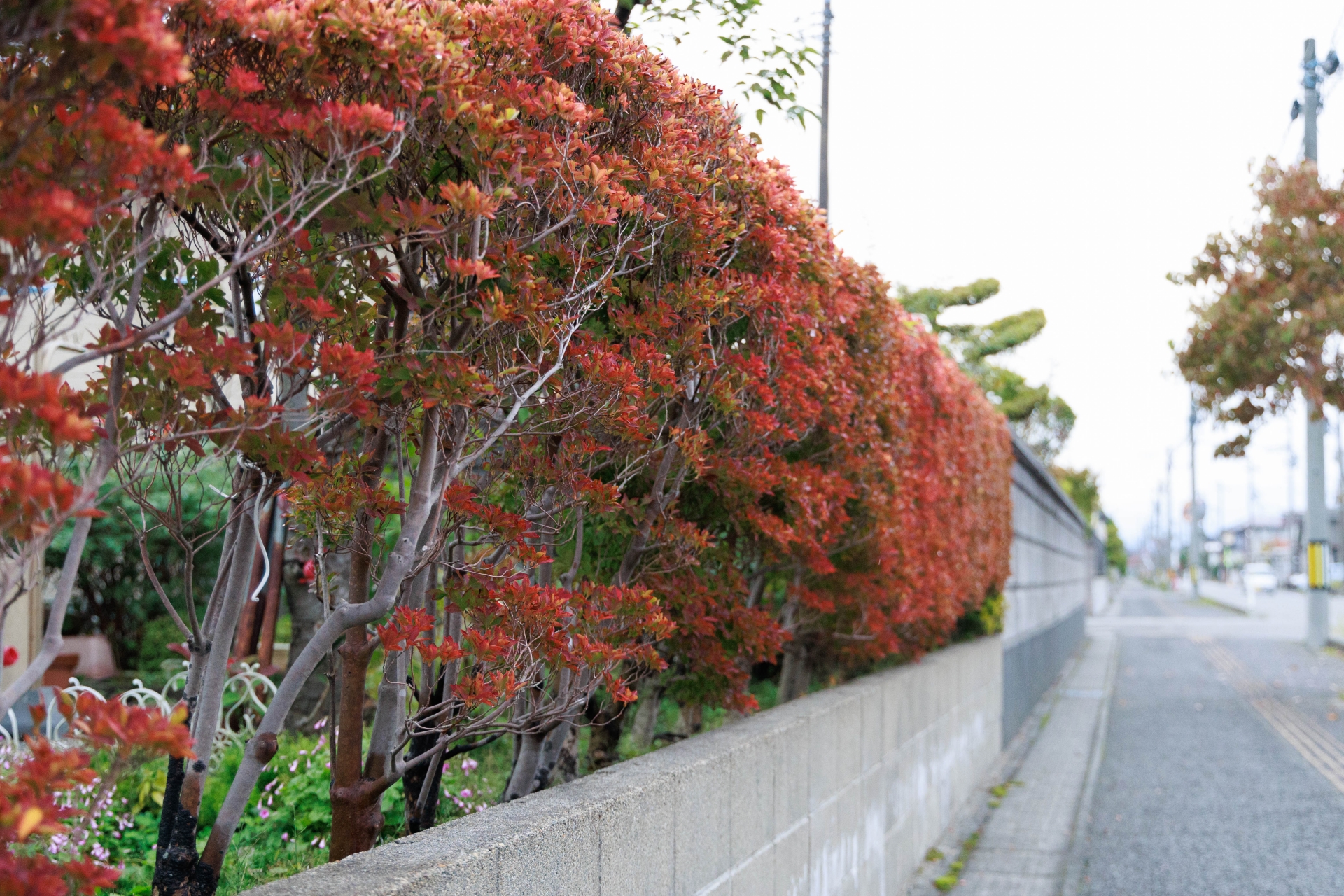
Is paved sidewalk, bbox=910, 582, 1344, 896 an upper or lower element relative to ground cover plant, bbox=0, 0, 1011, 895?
lower

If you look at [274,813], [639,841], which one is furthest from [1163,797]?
[639,841]

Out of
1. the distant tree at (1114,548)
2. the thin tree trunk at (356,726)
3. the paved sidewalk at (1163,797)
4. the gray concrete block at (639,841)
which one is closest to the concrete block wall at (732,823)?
the gray concrete block at (639,841)

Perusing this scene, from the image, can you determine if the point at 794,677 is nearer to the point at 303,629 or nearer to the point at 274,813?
the point at 303,629

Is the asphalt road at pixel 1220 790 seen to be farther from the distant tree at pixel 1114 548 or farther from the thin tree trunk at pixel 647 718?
the distant tree at pixel 1114 548

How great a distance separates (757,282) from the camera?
4129 mm

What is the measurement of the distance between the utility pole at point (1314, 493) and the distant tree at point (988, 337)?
563cm

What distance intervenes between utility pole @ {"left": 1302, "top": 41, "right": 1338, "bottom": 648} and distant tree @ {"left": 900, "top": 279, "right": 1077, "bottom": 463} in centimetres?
563

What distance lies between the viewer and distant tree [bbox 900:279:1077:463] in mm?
21812

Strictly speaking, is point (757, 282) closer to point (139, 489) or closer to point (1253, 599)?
point (139, 489)

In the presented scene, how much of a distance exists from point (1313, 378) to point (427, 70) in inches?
638

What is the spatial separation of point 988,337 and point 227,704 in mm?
19942

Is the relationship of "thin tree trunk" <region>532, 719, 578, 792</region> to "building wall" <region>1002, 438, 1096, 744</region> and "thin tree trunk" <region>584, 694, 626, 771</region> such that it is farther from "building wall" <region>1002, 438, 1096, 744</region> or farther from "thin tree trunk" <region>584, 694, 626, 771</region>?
"building wall" <region>1002, 438, 1096, 744</region>

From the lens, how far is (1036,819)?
336 inches

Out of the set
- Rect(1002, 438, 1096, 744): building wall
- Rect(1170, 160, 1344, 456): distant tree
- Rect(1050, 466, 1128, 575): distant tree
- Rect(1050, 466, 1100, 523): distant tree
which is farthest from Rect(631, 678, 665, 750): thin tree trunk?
Rect(1050, 466, 1100, 523): distant tree
